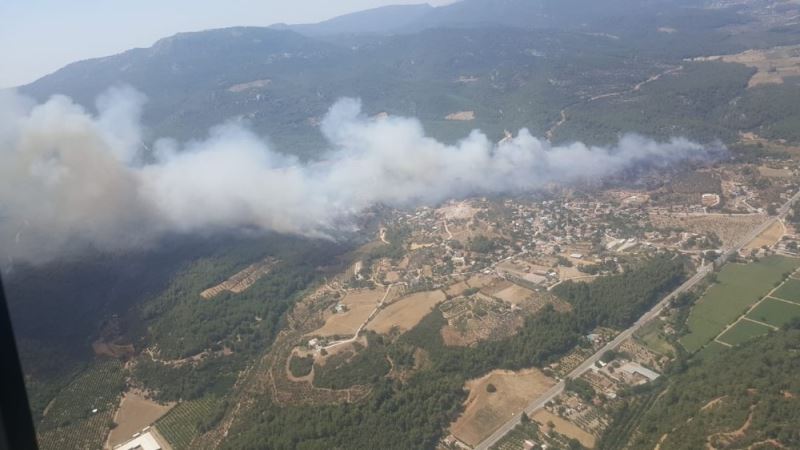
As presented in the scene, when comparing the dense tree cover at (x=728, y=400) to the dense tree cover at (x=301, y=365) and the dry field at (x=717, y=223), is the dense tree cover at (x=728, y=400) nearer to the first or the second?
the dense tree cover at (x=301, y=365)

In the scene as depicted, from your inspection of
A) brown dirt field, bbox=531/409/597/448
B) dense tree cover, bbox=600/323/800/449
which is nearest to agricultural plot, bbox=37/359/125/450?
brown dirt field, bbox=531/409/597/448

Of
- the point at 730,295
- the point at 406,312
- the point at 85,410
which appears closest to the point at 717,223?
the point at 730,295

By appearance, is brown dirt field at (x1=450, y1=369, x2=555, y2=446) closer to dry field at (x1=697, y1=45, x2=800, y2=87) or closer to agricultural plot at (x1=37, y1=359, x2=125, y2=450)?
agricultural plot at (x1=37, y1=359, x2=125, y2=450)

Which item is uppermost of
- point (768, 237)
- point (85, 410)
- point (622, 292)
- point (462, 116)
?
point (85, 410)

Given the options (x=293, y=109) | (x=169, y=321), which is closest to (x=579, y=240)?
(x=169, y=321)

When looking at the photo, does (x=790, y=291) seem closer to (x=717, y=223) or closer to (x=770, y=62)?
(x=717, y=223)

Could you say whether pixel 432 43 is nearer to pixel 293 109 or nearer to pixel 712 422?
pixel 293 109
